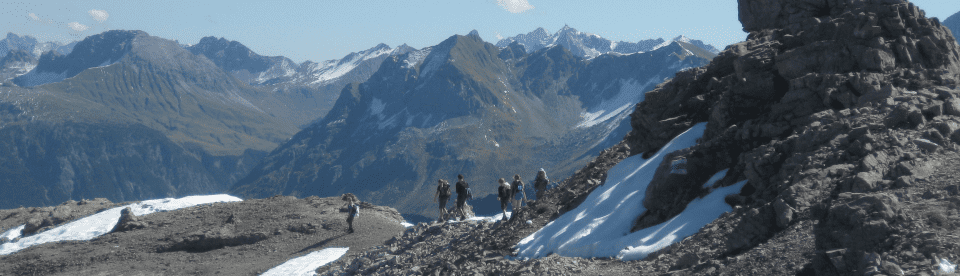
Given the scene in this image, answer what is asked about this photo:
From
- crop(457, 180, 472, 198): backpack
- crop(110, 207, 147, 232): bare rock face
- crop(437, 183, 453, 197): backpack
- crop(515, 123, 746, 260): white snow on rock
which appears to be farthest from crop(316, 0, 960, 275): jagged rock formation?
crop(110, 207, 147, 232): bare rock face

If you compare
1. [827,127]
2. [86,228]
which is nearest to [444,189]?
[827,127]

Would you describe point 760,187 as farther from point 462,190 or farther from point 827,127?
point 462,190

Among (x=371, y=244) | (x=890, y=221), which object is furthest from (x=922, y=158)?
(x=371, y=244)

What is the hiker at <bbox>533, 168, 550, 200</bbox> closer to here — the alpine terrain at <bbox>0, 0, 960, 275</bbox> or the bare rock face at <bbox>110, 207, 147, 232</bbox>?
the alpine terrain at <bbox>0, 0, 960, 275</bbox>

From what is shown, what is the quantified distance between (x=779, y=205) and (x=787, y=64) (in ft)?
27.4

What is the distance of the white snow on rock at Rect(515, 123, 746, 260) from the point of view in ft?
56.3

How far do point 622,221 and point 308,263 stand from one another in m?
19.6

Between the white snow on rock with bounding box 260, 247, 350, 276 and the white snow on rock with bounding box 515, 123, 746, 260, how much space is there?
14739mm

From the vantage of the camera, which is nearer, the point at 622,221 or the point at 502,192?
the point at 622,221

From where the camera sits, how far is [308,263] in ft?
109

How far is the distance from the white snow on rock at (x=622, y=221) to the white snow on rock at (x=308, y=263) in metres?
14.7

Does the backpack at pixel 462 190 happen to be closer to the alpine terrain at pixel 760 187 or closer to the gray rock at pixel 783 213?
the alpine terrain at pixel 760 187

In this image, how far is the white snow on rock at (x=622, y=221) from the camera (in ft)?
56.3

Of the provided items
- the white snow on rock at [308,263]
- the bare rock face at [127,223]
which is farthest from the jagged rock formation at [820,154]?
the bare rock face at [127,223]
